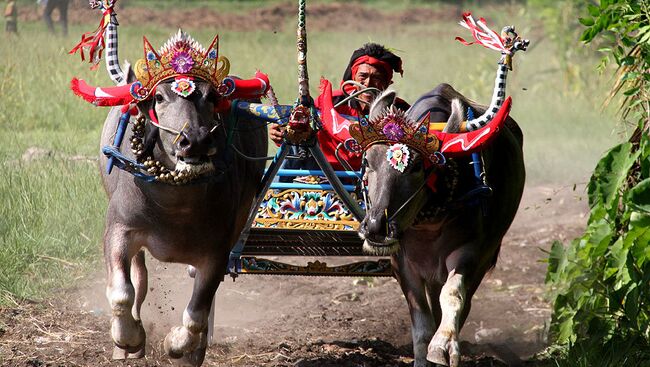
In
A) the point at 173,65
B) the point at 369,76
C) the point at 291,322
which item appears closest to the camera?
the point at 173,65

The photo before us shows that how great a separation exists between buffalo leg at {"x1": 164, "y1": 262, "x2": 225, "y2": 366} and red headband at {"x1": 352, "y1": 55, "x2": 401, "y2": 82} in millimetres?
1906

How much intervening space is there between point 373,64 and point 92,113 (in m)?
4.92

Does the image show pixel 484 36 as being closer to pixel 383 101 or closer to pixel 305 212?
pixel 383 101

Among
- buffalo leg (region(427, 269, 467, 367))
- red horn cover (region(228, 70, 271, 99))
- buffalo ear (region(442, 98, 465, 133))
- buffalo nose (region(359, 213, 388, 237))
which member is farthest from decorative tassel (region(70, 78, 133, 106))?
buffalo leg (region(427, 269, 467, 367))

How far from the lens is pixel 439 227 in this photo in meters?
6.25

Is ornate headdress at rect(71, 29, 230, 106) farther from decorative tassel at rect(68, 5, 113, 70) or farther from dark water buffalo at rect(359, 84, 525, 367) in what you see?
dark water buffalo at rect(359, 84, 525, 367)

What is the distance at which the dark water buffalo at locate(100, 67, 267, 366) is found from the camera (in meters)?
5.73

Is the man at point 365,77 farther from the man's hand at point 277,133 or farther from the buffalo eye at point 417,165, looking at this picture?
Result: the buffalo eye at point 417,165

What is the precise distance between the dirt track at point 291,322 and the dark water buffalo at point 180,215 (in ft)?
1.79

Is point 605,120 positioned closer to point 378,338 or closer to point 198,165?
point 378,338

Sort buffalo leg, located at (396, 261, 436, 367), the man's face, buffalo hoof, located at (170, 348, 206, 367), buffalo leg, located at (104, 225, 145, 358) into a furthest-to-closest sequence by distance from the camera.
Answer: the man's face < buffalo hoof, located at (170, 348, 206, 367) < buffalo leg, located at (396, 261, 436, 367) < buffalo leg, located at (104, 225, 145, 358)

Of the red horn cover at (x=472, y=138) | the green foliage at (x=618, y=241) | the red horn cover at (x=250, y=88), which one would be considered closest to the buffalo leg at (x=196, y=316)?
the red horn cover at (x=250, y=88)

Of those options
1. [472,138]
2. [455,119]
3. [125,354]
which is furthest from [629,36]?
[125,354]

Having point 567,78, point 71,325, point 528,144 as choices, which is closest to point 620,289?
point 71,325
